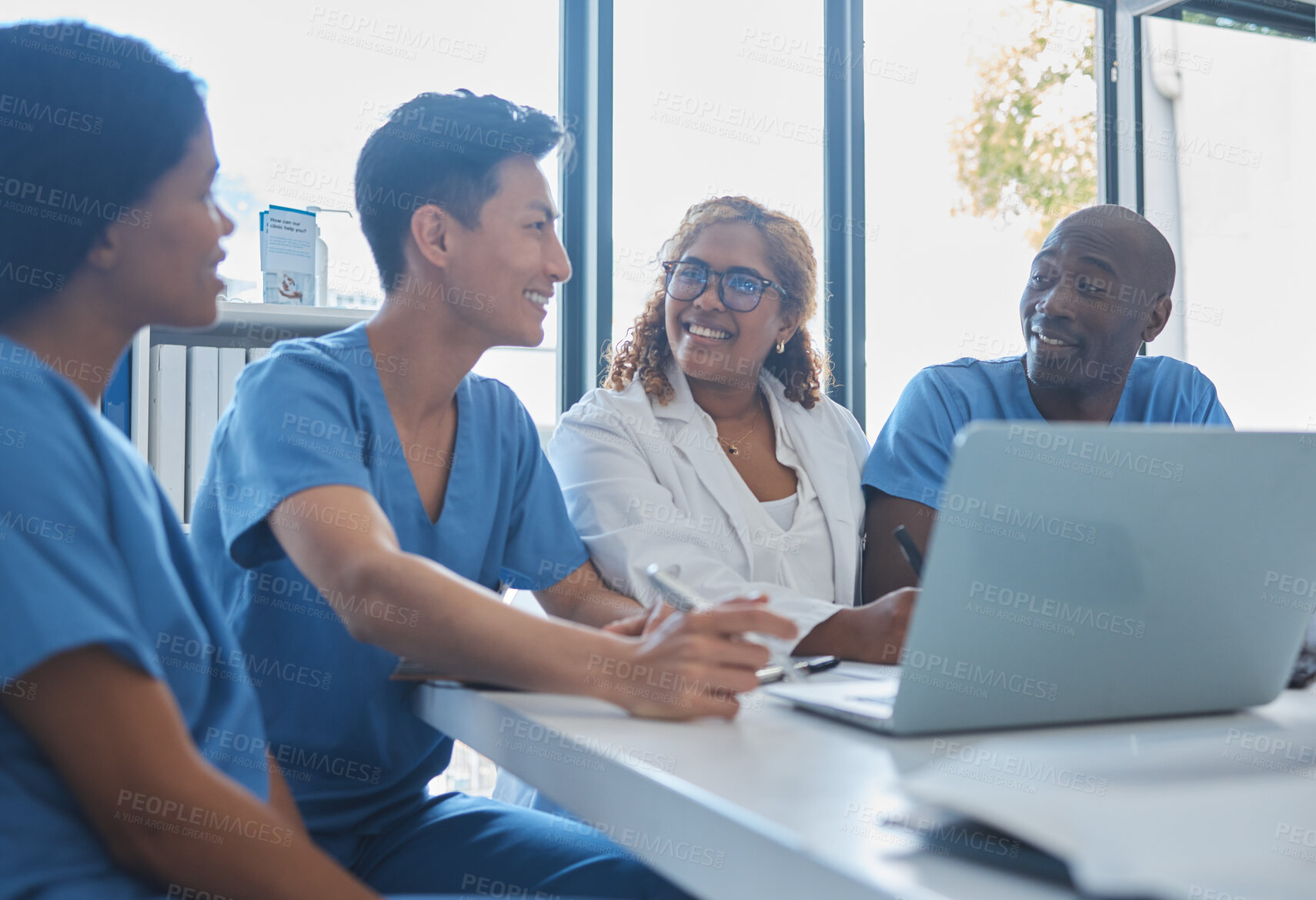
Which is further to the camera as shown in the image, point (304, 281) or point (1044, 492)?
point (304, 281)

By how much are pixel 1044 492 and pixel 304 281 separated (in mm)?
1794

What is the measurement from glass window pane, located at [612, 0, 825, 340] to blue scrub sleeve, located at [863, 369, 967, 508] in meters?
1.00

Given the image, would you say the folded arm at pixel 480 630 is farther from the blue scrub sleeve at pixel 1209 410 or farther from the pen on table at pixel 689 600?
the blue scrub sleeve at pixel 1209 410

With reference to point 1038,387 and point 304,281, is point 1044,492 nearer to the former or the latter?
point 1038,387

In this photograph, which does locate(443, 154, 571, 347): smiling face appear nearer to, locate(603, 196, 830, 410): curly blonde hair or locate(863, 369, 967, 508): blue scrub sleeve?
locate(603, 196, 830, 410): curly blonde hair

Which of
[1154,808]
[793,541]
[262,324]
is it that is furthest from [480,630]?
[262,324]

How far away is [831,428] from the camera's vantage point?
6.05 ft

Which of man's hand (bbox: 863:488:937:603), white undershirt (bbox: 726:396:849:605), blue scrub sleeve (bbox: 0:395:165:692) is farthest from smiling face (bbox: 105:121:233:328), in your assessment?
man's hand (bbox: 863:488:937:603)

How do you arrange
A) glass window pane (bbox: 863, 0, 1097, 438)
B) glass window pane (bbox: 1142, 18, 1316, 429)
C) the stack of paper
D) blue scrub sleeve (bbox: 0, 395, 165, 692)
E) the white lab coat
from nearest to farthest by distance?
the stack of paper, blue scrub sleeve (bbox: 0, 395, 165, 692), the white lab coat, glass window pane (bbox: 863, 0, 1097, 438), glass window pane (bbox: 1142, 18, 1316, 429)

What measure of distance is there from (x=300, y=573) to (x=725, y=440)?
0.85 metres

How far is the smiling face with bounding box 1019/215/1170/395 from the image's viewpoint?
71.9 inches

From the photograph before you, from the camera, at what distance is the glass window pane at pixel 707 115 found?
2.70m

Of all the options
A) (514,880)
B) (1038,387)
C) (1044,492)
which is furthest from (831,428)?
(1044,492)

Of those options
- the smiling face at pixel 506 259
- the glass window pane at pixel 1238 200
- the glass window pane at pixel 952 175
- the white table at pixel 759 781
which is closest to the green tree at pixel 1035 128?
the glass window pane at pixel 952 175
